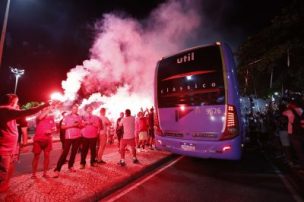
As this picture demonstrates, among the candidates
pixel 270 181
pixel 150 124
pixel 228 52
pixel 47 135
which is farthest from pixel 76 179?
pixel 150 124

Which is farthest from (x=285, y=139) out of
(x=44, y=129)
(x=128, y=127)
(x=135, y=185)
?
(x=44, y=129)

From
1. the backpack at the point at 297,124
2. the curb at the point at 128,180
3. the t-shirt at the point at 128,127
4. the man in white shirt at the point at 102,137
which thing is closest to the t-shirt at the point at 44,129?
the curb at the point at 128,180

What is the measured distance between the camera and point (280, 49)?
13.0 meters

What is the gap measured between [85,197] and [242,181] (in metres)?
3.83

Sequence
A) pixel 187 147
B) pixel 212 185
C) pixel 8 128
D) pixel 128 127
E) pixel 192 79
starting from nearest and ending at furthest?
pixel 8 128 → pixel 212 185 → pixel 187 147 → pixel 192 79 → pixel 128 127

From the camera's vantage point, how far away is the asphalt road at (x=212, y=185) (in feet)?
16.7

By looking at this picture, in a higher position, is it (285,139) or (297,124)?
(297,124)

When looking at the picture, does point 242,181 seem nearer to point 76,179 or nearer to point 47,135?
point 76,179

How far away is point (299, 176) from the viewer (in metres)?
6.38

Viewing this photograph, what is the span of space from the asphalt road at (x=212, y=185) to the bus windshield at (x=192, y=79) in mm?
2030

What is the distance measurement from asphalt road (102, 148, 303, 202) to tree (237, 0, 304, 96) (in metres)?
7.65

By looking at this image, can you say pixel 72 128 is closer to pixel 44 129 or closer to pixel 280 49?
pixel 44 129

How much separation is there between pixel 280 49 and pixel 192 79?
8077mm

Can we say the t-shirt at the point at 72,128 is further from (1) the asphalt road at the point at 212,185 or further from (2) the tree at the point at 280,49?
(2) the tree at the point at 280,49
